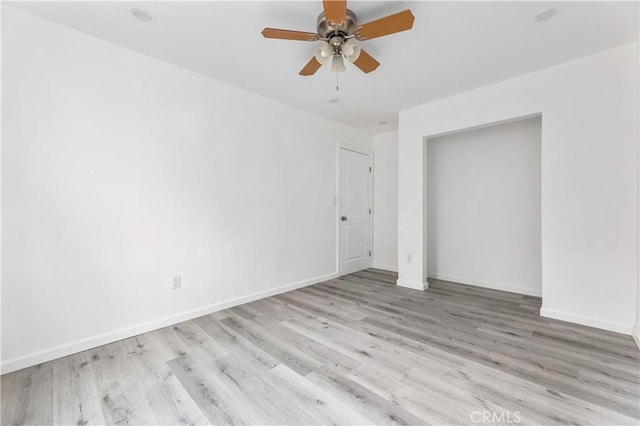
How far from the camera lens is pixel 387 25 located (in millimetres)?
1777

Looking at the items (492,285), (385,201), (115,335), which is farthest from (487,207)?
(115,335)

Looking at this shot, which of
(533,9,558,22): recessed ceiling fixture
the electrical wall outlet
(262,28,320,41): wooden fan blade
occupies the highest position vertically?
(533,9,558,22): recessed ceiling fixture

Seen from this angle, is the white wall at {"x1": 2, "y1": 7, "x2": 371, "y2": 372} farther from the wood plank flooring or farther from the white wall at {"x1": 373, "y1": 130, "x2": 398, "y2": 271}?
the white wall at {"x1": 373, "y1": 130, "x2": 398, "y2": 271}

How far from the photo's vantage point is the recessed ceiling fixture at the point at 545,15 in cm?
199

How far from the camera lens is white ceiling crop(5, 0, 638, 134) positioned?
6.44 ft

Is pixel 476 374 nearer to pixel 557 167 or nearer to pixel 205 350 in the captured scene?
pixel 205 350

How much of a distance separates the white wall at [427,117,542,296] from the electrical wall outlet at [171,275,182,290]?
3.69 metres

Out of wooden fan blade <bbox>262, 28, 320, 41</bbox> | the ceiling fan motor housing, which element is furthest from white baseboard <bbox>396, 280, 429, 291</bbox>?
wooden fan blade <bbox>262, 28, 320, 41</bbox>

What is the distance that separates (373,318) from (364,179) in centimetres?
276

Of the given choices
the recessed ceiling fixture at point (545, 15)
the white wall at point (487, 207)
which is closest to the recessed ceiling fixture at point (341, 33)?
the recessed ceiling fixture at point (545, 15)

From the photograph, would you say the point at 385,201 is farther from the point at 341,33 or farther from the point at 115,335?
the point at 115,335

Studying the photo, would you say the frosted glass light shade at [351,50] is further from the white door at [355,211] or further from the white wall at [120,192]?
the white door at [355,211]

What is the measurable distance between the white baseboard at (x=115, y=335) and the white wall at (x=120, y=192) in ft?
0.04

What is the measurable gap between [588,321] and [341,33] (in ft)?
11.2
